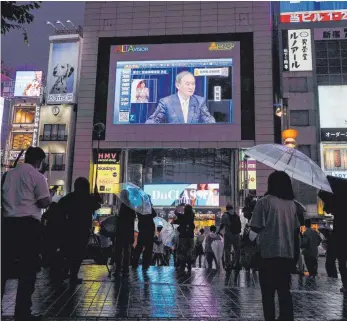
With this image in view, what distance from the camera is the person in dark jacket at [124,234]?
828 centimetres

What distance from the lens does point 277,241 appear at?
3.98 metres

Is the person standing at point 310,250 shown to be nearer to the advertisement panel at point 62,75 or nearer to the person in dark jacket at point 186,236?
the person in dark jacket at point 186,236

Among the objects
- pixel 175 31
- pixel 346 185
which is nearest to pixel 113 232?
pixel 346 185

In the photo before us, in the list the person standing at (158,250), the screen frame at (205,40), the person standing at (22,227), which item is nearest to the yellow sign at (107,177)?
the screen frame at (205,40)

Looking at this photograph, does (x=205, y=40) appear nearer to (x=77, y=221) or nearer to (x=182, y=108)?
(x=182, y=108)

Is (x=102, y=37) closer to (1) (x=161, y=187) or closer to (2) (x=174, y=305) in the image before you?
(1) (x=161, y=187)

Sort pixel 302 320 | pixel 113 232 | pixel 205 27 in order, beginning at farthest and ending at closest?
pixel 205 27 < pixel 113 232 < pixel 302 320

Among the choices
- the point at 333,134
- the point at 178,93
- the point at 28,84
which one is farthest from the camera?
the point at 28,84

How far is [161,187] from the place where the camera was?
36.9m

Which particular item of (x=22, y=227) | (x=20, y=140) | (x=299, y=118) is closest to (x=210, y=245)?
(x=22, y=227)

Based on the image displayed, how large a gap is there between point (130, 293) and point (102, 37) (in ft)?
126

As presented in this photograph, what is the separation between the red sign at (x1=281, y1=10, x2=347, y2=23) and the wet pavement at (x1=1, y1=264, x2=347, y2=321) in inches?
1381

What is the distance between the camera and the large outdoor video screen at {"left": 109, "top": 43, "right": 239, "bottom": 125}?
35.4 metres

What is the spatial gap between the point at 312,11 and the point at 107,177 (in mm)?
25030
